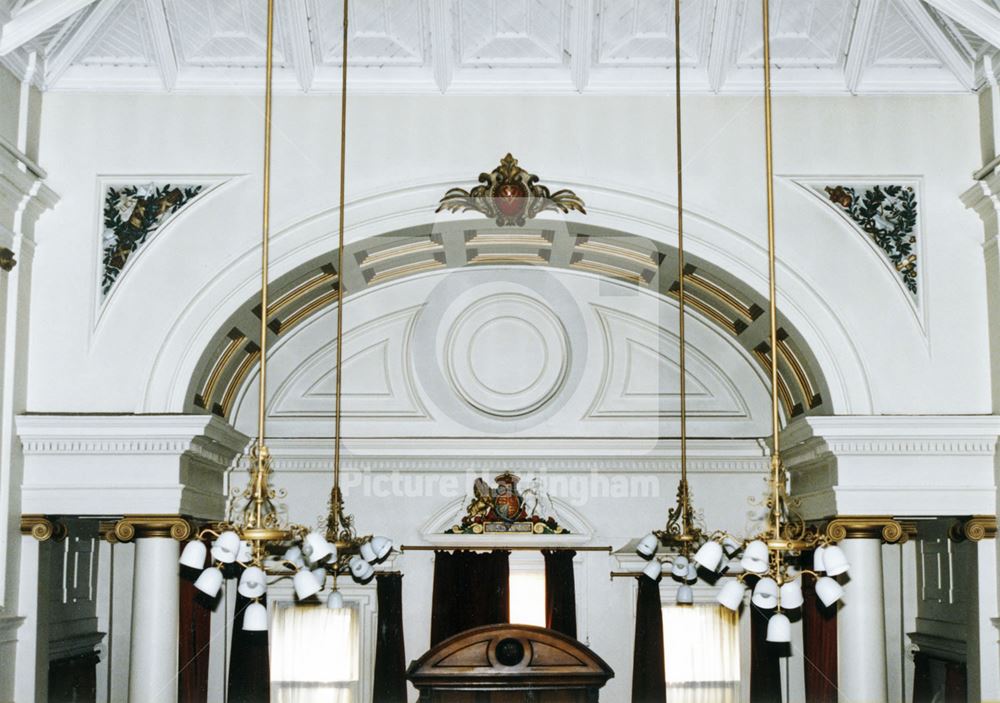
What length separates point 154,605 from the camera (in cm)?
834

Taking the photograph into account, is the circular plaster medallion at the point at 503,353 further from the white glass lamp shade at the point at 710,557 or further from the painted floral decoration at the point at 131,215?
the white glass lamp shade at the point at 710,557

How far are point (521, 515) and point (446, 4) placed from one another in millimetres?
4591

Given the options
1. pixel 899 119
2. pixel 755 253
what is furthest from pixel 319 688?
pixel 899 119

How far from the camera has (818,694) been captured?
888 cm

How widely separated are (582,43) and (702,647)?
530 cm

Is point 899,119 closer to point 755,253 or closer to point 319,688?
point 755,253

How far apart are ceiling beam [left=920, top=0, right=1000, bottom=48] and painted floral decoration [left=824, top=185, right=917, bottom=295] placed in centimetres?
121

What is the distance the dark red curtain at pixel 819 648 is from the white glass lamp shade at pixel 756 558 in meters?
2.27

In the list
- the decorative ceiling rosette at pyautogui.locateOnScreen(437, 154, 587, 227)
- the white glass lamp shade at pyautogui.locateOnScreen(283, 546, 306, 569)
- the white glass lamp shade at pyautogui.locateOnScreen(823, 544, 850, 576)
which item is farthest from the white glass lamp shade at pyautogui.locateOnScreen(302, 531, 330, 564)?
the decorative ceiling rosette at pyautogui.locateOnScreen(437, 154, 587, 227)

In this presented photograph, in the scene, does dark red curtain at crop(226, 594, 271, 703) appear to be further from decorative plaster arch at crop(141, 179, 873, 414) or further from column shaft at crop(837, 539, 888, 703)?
column shaft at crop(837, 539, 888, 703)

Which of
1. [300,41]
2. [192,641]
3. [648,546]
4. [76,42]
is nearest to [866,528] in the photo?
[648,546]

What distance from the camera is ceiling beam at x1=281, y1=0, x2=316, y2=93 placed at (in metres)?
8.21

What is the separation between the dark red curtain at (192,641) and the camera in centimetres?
873

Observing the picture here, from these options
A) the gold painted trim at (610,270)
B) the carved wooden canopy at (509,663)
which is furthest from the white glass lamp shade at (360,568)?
the gold painted trim at (610,270)
